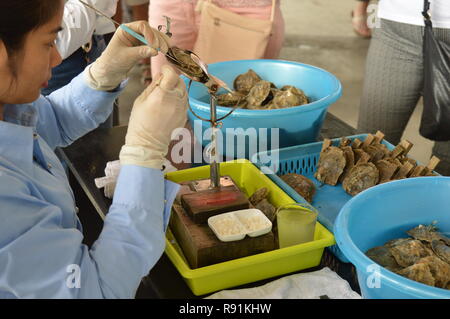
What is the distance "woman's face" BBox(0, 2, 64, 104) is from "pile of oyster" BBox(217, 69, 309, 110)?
71 centimetres

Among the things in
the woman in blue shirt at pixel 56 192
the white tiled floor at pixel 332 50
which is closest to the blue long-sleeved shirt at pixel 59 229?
the woman in blue shirt at pixel 56 192

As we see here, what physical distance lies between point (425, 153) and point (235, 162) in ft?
7.33

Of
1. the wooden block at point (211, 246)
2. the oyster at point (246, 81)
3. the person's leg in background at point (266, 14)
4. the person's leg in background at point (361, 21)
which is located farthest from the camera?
the person's leg in background at point (361, 21)

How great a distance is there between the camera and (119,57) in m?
1.28

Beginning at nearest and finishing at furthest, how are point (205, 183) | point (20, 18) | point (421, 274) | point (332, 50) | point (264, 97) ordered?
point (20, 18)
point (421, 274)
point (205, 183)
point (264, 97)
point (332, 50)

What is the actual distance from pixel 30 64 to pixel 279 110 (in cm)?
73

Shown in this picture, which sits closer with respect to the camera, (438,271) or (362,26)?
(438,271)

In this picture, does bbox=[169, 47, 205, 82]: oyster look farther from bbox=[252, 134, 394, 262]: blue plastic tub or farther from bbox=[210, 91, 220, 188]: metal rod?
bbox=[252, 134, 394, 262]: blue plastic tub

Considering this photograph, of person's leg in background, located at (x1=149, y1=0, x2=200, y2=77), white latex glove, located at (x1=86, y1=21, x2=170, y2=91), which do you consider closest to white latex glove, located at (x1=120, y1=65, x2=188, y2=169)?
white latex glove, located at (x1=86, y1=21, x2=170, y2=91)

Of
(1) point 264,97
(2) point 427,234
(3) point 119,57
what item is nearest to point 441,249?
(2) point 427,234

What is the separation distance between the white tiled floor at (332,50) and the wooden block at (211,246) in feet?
7.80

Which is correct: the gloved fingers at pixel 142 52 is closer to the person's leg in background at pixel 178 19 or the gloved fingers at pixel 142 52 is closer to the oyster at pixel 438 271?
the oyster at pixel 438 271

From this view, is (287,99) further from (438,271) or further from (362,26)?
(362,26)

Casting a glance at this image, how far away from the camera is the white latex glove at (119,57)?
1200 millimetres
